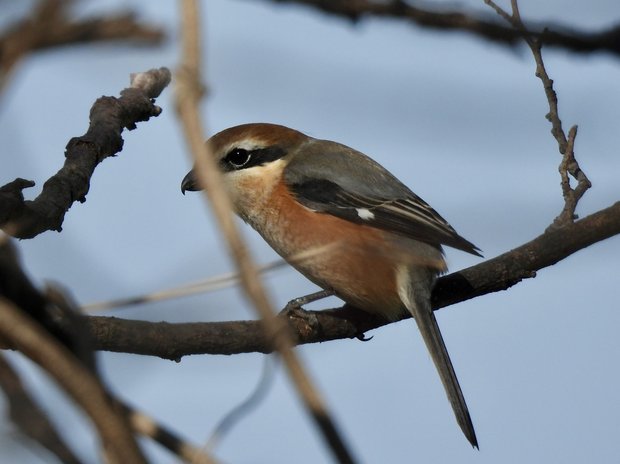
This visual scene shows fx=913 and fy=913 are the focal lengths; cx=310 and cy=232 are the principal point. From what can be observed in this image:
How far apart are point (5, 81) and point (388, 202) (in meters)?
3.81

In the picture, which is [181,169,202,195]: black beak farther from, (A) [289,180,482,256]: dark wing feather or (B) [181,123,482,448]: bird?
(A) [289,180,482,256]: dark wing feather

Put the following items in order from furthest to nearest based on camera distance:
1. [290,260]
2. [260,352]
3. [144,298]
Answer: [260,352] → [290,260] → [144,298]

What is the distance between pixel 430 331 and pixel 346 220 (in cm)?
82

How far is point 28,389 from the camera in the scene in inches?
47.1

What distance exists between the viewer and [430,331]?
4207 millimetres

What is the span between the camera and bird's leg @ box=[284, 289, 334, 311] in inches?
163

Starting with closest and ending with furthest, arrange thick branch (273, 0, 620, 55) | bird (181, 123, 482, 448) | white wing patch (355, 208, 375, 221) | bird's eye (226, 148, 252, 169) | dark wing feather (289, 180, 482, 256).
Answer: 1. thick branch (273, 0, 620, 55)
2. bird (181, 123, 482, 448)
3. dark wing feather (289, 180, 482, 256)
4. white wing patch (355, 208, 375, 221)
5. bird's eye (226, 148, 252, 169)

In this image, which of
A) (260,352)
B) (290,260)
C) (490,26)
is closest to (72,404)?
→ (290,260)

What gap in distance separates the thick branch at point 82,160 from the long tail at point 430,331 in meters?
1.51

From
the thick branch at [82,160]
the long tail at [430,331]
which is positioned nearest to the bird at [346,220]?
the long tail at [430,331]

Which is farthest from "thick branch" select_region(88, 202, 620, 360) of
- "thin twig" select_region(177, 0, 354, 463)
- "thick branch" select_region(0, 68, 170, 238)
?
"thin twig" select_region(177, 0, 354, 463)

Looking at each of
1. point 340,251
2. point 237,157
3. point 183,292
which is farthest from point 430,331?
point 183,292

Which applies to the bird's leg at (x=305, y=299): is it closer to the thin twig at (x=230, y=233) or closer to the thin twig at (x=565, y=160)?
the thin twig at (x=565, y=160)

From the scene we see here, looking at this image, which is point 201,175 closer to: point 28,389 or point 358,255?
point 28,389
